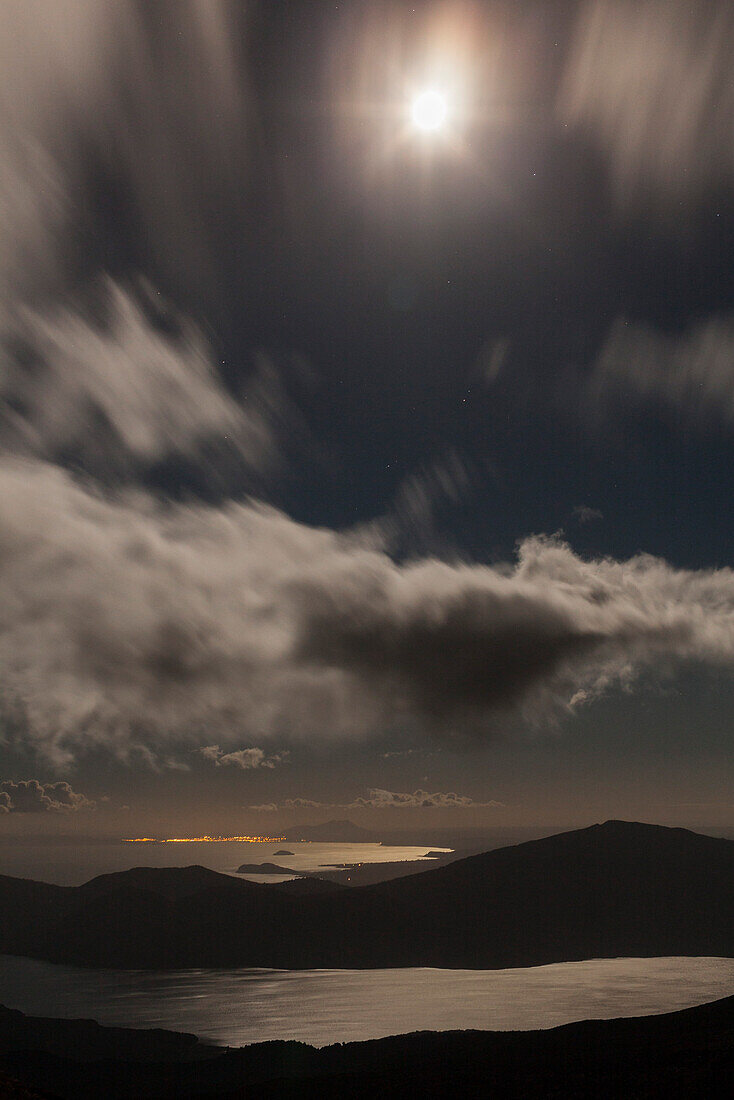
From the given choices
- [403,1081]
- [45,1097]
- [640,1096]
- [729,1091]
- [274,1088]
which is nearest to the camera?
[45,1097]

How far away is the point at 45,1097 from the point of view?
109m

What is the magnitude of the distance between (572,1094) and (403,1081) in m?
60.3

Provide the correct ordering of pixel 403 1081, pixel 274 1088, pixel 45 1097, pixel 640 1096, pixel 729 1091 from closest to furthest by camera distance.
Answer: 1. pixel 45 1097
2. pixel 729 1091
3. pixel 640 1096
4. pixel 403 1081
5. pixel 274 1088

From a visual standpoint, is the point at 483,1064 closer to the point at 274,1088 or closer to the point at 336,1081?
the point at 336,1081

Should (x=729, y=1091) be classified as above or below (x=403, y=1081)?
above

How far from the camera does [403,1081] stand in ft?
576

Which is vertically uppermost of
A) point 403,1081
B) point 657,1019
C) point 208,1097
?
point 657,1019

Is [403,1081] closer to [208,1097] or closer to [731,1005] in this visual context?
[208,1097]

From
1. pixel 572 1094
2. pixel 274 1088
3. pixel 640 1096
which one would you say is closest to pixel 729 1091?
pixel 640 1096

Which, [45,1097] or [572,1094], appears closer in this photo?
[45,1097]

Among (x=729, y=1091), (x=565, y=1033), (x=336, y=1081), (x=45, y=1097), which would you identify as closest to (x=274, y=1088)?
(x=336, y=1081)

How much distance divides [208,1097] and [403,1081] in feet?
211

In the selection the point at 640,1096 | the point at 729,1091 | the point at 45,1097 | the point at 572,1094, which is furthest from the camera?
the point at 572,1094

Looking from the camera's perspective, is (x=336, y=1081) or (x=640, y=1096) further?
(x=336, y=1081)
